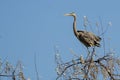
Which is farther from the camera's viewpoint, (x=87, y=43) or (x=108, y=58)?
(x=87, y=43)

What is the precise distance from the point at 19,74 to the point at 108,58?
1738 mm

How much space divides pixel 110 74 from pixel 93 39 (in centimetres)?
498

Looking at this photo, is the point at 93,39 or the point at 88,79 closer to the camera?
the point at 88,79

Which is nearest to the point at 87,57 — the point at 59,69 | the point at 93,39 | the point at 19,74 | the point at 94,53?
the point at 94,53

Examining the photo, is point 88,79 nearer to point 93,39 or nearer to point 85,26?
point 85,26

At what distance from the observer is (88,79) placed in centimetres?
688

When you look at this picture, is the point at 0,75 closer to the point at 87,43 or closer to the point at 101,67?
the point at 101,67

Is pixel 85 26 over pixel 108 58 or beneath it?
over

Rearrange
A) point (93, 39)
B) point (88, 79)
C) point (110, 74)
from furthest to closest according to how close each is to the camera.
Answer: point (93, 39) → point (110, 74) → point (88, 79)

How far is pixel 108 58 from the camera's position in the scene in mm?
7711

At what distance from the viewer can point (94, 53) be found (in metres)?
7.71

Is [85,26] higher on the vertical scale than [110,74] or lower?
higher

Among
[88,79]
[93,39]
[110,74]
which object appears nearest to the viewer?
[88,79]

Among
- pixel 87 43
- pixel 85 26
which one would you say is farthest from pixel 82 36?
pixel 85 26
